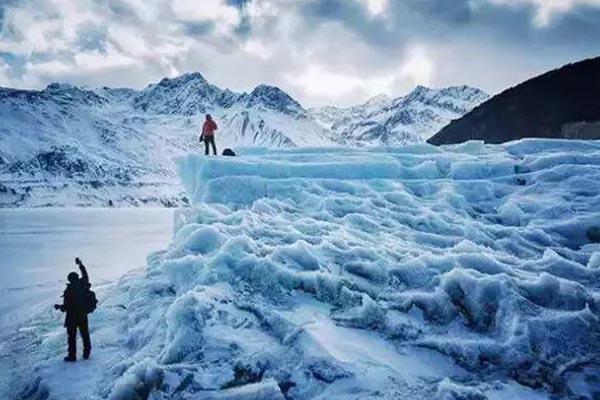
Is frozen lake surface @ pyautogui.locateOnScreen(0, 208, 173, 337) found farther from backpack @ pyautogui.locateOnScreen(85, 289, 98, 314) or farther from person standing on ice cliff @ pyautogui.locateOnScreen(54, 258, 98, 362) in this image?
backpack @ pyautogui.locateOnScreen(85, 289, 98, 314)

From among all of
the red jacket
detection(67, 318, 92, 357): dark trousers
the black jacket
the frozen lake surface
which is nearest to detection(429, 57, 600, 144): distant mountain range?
the red jacket

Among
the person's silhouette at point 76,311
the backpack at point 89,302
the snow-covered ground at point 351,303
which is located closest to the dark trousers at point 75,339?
the person's silhouette at point 76,311

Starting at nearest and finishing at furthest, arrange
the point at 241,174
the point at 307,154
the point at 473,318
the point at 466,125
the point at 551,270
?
1. the point at 473,318
2. the point at 551,270
3. the point at 241,174
4. the point at 307,154
5. the point at 466,125

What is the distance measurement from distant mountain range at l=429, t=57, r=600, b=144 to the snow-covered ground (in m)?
21.4

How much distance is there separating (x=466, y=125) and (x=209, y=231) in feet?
120

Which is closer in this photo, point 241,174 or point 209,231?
point 209,231

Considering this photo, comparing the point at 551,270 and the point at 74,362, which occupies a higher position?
the point at 551,270

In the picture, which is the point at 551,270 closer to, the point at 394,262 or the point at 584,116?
the point at 394,262

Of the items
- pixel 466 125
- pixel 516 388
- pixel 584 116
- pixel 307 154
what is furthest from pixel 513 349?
pixel 466 125

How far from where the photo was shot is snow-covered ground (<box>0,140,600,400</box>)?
23.5ft

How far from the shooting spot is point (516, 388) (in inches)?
273

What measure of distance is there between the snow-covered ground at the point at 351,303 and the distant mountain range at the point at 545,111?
70.2ft

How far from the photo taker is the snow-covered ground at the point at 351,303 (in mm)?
7160

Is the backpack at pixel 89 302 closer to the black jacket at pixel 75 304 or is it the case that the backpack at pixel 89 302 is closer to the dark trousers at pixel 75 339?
the black jacket at pixel 75 304
